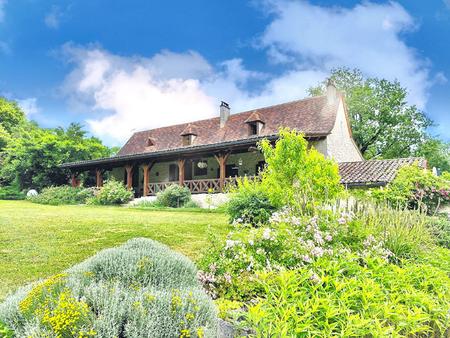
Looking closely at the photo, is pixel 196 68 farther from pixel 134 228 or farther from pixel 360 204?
pixel 360 204

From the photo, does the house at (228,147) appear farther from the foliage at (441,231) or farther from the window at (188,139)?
the foliage at (441,231)

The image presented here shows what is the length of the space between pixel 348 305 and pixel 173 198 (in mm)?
16440

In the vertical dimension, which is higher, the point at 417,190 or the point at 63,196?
the point at 417,190

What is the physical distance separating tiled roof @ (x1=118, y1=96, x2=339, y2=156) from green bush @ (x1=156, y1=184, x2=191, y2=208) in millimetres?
4661

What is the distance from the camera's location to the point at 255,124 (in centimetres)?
2153

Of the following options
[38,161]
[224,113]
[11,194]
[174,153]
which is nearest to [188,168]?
[174,153]

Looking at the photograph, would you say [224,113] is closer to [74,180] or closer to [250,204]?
[74,180]

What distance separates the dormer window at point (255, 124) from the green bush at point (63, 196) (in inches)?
427

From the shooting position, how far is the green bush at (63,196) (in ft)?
70.8

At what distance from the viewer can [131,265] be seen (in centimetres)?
305

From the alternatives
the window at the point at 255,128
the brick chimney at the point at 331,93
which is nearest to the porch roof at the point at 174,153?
the window at the point at 255,128

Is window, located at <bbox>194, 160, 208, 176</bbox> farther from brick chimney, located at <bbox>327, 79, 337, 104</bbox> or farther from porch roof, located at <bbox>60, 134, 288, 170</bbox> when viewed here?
brick chimney, located at <bbox>327, 79, 337, 104</bbox>

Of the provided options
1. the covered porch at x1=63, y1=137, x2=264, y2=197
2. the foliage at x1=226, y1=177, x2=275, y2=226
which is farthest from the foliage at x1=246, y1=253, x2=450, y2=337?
the covered porch at x1=63, y1=137, x2=264, y2=197

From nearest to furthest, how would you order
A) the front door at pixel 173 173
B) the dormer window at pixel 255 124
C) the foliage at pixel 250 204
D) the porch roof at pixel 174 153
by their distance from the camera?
the foliage at pixel 250 204 < the porch roof at pixel 174 153 < the dormer window at pixel 255 124 < the front door at pixel 173 173
